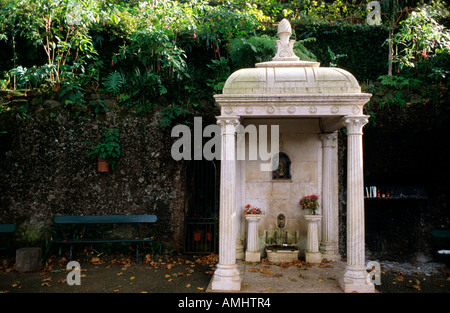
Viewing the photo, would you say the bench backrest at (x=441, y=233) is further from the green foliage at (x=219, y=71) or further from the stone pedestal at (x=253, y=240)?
the green foliage at (x=219, y=71)

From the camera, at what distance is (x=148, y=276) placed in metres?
6.96

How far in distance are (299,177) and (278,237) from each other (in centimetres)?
156

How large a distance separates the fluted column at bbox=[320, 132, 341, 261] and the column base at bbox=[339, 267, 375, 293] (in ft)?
6.70

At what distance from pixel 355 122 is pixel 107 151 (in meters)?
5.81

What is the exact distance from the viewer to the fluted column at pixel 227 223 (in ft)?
19.8

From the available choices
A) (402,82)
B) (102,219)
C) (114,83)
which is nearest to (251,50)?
(114,83)

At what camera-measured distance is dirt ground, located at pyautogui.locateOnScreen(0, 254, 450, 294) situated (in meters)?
6.19

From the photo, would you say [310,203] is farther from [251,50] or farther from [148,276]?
[251,50]

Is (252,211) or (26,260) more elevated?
(252,211)

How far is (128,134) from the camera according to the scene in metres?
8.84

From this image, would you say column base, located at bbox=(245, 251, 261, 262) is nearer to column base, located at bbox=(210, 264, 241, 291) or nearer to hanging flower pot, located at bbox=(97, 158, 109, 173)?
column base, located at bbox=(210, 264, 241, 291)

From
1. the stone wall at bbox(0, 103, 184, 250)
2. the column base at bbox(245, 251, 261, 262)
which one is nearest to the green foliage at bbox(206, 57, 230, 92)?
the stone wall at bbox(0, 103, 184, 250)

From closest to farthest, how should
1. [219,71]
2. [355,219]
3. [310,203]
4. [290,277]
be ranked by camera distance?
[355,219] → [290,277] → [310,203] → [219,71]

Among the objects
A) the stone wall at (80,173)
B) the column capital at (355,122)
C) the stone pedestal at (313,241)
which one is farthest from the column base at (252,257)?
the column capital at (355,122)
